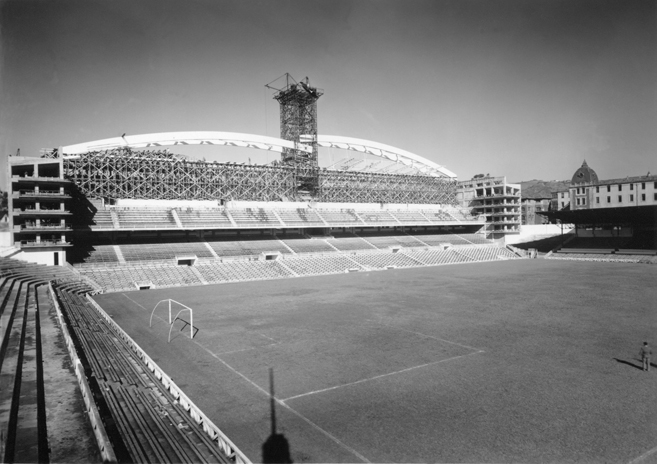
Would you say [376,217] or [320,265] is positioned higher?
A: [376,217]

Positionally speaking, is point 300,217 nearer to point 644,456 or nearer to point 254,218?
point 254,218

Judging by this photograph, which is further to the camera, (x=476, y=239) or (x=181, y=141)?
(x=476, y=239)

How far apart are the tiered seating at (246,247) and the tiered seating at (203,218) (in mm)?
2366

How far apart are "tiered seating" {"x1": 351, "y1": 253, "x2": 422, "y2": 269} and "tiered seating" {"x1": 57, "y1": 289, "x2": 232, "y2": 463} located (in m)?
37.4

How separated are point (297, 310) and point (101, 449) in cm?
1917

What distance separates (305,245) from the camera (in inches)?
2167

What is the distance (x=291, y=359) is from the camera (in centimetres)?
1639

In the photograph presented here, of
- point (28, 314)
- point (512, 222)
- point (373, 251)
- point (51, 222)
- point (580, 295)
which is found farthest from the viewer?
point (512, 222)

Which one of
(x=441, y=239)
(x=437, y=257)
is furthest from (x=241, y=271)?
(x=441, y=239)

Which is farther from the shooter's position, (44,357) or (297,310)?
(297,310)

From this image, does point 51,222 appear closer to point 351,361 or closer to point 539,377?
point 351,361

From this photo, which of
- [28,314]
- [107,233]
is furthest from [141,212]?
[28,314]

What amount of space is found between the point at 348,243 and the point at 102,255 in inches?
1222

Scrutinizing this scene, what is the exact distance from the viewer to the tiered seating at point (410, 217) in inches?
2649
